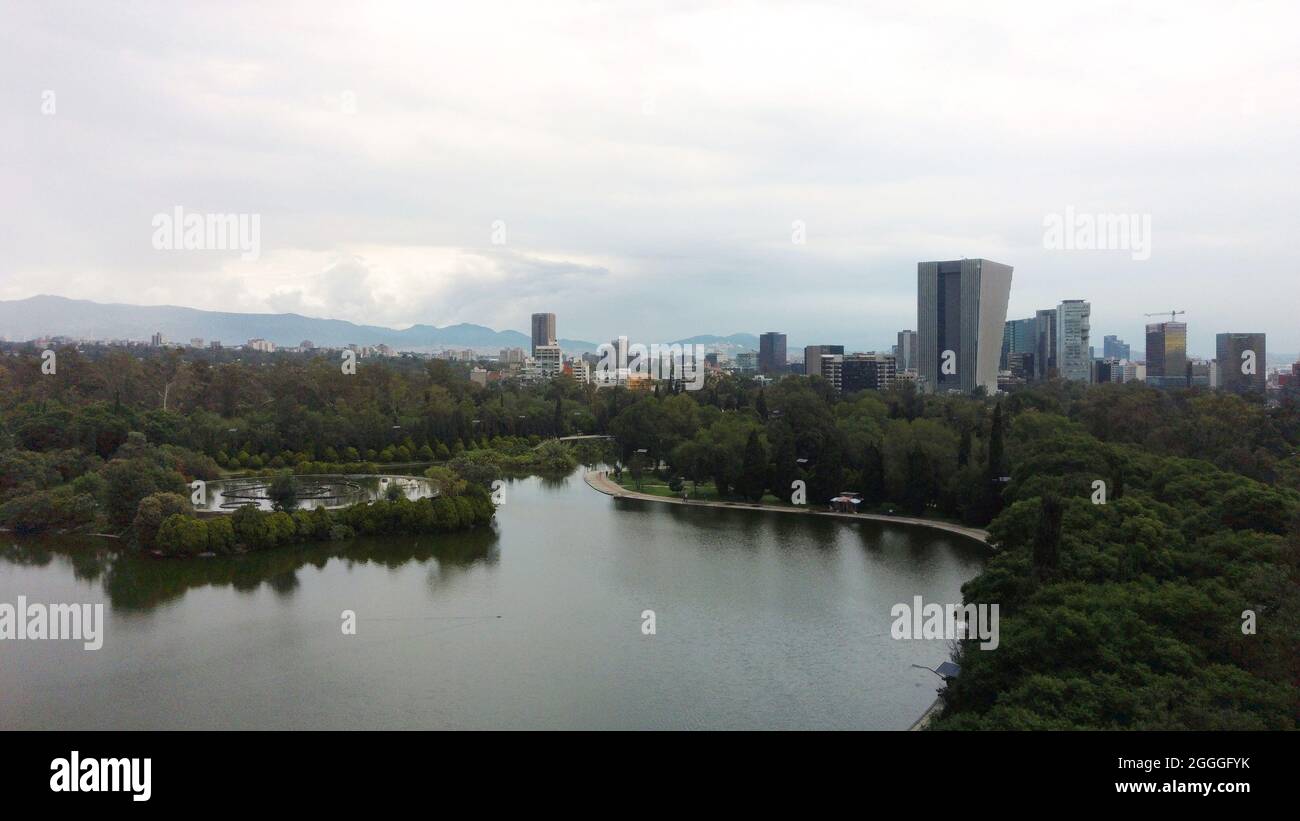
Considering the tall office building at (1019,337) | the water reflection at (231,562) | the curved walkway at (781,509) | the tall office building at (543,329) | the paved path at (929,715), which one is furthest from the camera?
the tall office building at (543,329)

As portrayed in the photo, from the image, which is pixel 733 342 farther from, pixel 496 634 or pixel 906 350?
pixel 496 634

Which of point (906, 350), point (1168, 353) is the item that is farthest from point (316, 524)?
point (906, 350)

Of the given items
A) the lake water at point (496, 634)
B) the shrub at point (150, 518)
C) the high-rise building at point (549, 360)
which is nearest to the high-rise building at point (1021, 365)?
the high-rise building at point (549, 360)

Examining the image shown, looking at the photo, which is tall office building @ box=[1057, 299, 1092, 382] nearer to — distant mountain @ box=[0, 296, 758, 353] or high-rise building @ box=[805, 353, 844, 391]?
high-rise building @ box=[805, 353, 844, 391]

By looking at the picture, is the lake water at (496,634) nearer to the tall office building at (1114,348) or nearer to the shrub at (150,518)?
the shrub at (150,518)

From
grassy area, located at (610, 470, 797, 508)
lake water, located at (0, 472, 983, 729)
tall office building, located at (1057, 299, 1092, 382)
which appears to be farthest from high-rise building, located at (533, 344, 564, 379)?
lake water, located at (0, 472, 983, 729)
